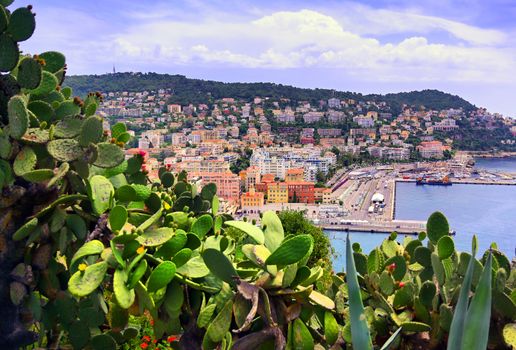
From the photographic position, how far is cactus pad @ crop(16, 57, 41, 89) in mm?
1074

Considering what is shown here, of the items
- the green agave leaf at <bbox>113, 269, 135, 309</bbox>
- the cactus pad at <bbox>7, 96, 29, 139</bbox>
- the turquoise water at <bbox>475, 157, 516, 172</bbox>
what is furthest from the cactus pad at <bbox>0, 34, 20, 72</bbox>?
the turquoise water at <bbox>475, 157, 516, 172</bbox>

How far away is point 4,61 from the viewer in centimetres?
105

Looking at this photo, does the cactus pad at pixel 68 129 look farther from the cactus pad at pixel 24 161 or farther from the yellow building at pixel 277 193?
the yellow building at pixel 277 193

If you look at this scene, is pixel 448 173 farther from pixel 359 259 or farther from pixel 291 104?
pixel 359 259

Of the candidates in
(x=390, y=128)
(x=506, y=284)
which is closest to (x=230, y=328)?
(x=506, y=284)

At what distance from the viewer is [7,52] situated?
105 centimetres

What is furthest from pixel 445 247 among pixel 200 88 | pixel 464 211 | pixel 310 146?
pixel 200 88

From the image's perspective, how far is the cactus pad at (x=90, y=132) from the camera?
1.01 meters

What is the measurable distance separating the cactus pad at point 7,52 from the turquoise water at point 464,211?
17466mm

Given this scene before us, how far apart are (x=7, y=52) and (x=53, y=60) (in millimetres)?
271

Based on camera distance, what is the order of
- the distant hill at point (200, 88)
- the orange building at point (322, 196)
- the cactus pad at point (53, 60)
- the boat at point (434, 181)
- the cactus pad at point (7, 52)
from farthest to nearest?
the distant hill at point (200, 88) < the boat at point (434, 181) < the orange building at point (322, 196) < the cactus pad at point (53, 60) < the cactus pad at point (7, 52)

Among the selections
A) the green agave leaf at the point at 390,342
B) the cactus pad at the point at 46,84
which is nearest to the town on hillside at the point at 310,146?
the cactus pad at the point at 46,84

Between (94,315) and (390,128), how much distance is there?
64618mm

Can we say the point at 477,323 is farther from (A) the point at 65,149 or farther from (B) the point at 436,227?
(A) the point at 65,149
